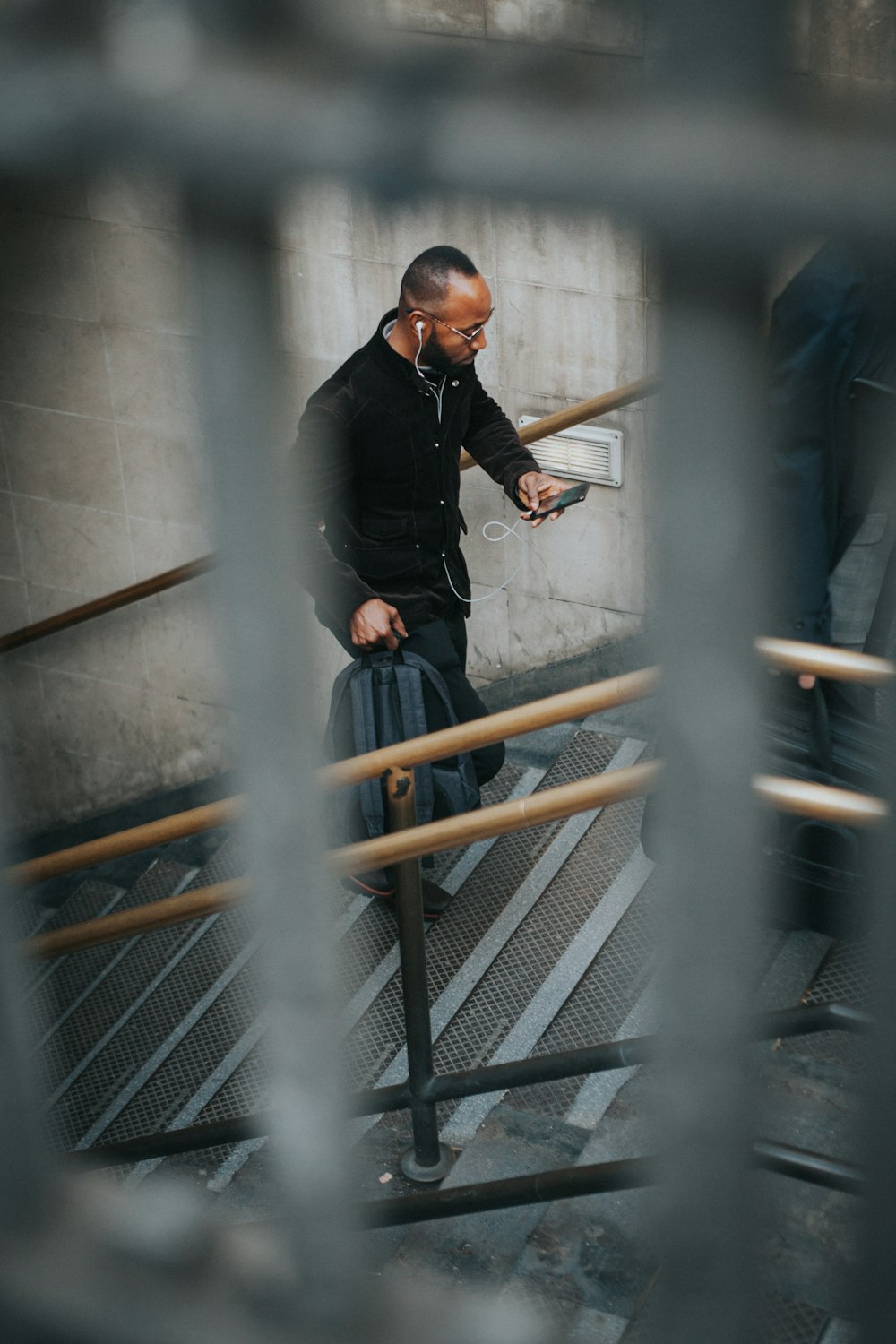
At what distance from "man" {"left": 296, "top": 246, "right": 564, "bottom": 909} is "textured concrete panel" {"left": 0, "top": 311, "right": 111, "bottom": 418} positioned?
7.55 ft

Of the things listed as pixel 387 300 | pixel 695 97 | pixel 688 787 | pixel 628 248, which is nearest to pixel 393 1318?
pixel 688 787

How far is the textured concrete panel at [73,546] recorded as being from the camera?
5.80 metres

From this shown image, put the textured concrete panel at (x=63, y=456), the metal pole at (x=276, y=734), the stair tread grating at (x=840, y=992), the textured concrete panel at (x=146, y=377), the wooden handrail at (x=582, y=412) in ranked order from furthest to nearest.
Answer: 1. the textured concrete panel at (x=63, y=456)
2. the textured concrete panel at (x=146, y=377)
3. the wooden handrail at (x=582, y=412)
4. the stair tread grating at (x=840, y=992)
5. the metal pole at (x=276, y=734)

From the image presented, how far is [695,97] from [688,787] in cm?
29

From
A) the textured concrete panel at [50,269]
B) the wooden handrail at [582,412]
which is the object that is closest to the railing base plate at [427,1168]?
the wooden handrail at [582,412]

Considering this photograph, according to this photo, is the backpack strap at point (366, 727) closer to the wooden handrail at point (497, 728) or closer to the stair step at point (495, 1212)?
the stair step at point (495, 1212)

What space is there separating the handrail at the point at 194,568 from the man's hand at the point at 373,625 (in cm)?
69

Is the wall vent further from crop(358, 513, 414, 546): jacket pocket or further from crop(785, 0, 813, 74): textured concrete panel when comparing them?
crop(785, 0, 813, 74): textured concrete panel

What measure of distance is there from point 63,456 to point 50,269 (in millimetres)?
730

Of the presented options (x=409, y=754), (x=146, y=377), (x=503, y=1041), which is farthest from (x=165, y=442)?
(x=409, y=754)

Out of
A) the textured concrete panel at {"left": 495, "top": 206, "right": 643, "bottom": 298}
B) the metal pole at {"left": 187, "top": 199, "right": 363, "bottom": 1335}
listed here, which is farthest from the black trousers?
the metal pole at {"left": 187, "top": 199, "right": 363, "bottom": 1335}

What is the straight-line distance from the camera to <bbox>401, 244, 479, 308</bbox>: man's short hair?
130 inches

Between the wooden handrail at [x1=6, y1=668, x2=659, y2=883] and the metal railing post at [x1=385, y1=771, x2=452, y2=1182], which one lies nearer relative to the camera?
the wooden handrail at [x1=6, y1=668, x2=659, y2=883]

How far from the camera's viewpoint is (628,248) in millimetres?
4000
